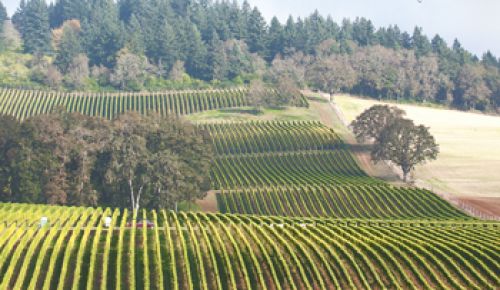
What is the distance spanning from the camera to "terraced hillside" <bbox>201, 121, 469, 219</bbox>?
100000 mm

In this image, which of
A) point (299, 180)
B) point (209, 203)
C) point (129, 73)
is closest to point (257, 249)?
point (209, 203)

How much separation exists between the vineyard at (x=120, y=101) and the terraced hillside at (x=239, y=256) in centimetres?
8902

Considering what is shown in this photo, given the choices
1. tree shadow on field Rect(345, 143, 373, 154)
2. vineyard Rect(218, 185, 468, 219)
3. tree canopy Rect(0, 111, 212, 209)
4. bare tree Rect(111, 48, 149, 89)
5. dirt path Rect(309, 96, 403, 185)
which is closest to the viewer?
tree canopy Rect(0, 111, 212, 209)

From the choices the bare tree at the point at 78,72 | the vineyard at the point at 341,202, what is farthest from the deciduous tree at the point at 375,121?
the bare tree at the point at 78,72

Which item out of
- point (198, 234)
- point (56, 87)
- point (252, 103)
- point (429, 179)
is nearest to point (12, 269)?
point (198, 234)

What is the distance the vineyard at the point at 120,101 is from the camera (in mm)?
163000

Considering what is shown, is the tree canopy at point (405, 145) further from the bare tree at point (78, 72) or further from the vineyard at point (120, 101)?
the bare tree at point (78, 72)

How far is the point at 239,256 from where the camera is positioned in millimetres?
62406

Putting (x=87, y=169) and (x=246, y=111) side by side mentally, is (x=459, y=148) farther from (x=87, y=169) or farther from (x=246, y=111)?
(x=87, y=169)

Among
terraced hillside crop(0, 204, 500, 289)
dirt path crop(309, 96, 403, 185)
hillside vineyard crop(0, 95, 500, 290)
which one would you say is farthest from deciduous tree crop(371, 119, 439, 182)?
terraced hillside crop(0, 204, 500, 289)

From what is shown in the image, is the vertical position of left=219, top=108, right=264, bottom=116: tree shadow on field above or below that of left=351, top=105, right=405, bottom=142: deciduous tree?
below

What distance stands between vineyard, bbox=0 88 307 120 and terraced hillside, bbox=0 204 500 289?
89.0 m

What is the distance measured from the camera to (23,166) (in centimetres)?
9775

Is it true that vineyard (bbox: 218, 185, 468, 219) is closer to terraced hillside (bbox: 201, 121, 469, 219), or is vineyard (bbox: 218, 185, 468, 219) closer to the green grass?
terraced hillside (bbox: 201, 121, 469, 219)
